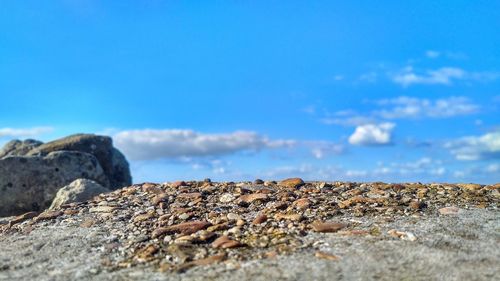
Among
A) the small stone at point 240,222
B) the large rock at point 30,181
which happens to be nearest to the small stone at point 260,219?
the small stone at point 240,222

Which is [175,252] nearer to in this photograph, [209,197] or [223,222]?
[223,222]

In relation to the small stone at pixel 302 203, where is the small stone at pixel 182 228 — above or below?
below

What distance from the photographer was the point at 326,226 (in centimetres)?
745

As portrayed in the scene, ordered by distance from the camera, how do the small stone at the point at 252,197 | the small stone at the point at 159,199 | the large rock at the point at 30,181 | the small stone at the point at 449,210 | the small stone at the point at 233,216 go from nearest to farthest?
the small stone at the point at 233,216
the small stone at the point at 449,210
the small stone at the point at 252,197
the small stone at the point at 159,199
the large rock at the point at 30,181

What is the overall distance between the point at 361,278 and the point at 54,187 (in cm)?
1197

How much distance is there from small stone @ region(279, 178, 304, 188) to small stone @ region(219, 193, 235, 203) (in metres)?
1.45

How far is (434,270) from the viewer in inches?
239

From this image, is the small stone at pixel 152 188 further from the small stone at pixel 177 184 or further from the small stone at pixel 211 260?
the small stone at pixel 211 260

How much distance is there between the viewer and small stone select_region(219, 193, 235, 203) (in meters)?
9.46

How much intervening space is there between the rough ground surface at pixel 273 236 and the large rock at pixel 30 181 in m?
5.50

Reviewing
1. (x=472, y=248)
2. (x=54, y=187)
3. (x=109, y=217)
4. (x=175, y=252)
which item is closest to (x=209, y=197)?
(x=109, y=217)

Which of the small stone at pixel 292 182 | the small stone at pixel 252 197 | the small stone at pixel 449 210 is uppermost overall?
the small stone at pixel 292 182

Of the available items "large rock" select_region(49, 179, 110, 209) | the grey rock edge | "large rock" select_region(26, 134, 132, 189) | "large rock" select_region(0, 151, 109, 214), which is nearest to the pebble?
the grey rock edge

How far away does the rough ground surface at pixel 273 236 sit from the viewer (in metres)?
6.13
